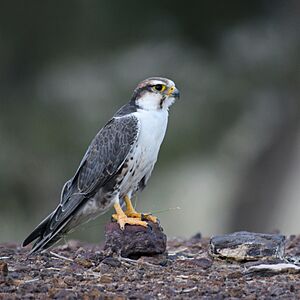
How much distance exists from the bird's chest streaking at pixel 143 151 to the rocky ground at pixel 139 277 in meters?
0.60

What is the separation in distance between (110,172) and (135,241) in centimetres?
70

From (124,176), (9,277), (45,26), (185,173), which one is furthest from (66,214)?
(45,26)

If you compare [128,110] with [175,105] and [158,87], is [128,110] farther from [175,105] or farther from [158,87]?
[175,105]

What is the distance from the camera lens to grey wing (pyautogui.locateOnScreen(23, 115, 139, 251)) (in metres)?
6.79

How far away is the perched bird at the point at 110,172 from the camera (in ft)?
22.3

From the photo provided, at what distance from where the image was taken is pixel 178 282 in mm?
5648

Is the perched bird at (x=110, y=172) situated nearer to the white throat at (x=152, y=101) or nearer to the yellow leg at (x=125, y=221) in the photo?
the white throat at (x=152, y=101)

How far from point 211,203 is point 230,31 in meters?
2.61

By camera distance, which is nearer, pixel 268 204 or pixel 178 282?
pixel 178 282

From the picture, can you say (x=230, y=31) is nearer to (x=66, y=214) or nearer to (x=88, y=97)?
(x=88, y=97)

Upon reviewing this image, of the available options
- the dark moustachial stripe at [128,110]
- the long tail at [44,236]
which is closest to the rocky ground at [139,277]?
the long tail at [44,236]

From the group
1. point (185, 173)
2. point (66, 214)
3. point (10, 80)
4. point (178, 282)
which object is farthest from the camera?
point (10, 80)

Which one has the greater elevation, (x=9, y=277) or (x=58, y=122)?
→ (x=58, y=122)

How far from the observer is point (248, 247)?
247 inches
